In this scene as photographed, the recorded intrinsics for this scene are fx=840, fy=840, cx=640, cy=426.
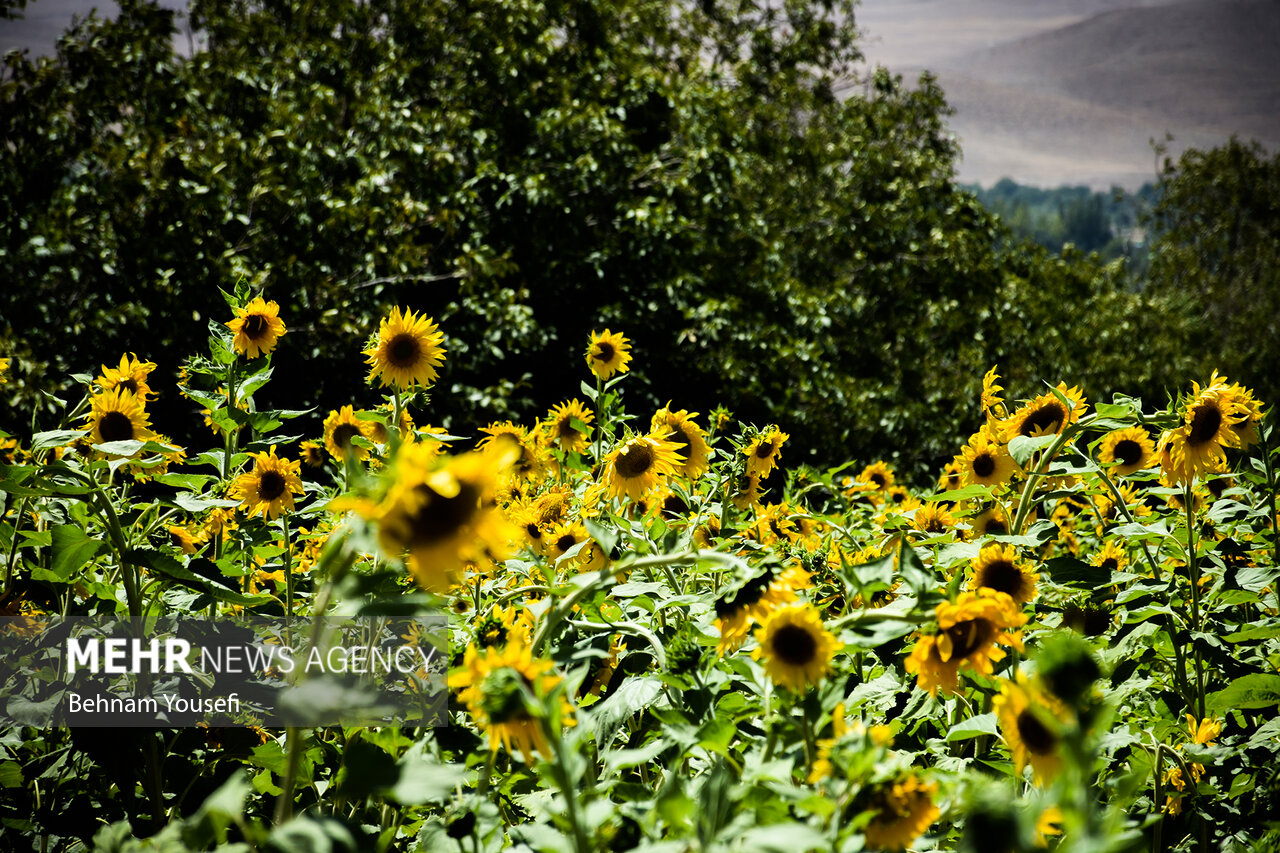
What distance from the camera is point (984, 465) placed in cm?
211

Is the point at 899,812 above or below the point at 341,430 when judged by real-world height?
below

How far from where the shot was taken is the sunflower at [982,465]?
6.45ft

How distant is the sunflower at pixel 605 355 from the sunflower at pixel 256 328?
2.75ft

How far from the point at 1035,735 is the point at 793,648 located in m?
0.27

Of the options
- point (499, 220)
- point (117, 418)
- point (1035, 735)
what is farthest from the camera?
point (499, 220)

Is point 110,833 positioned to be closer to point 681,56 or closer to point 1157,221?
point 681,56

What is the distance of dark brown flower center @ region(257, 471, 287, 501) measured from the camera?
1.85 m

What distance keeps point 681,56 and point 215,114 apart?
21.5 ft

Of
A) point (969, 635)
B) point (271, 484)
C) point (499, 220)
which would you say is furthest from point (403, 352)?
point (499, 220)

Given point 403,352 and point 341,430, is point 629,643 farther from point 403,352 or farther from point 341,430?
point 341,430

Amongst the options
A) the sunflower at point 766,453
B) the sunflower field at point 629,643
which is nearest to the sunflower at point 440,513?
the sunflower field at point 629,643

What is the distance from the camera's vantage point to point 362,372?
6.12 m

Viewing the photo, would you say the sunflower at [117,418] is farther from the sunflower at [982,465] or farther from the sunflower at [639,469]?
the sunflower at [982,465]

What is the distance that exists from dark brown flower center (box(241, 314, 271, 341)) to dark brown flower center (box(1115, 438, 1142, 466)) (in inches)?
84.4
